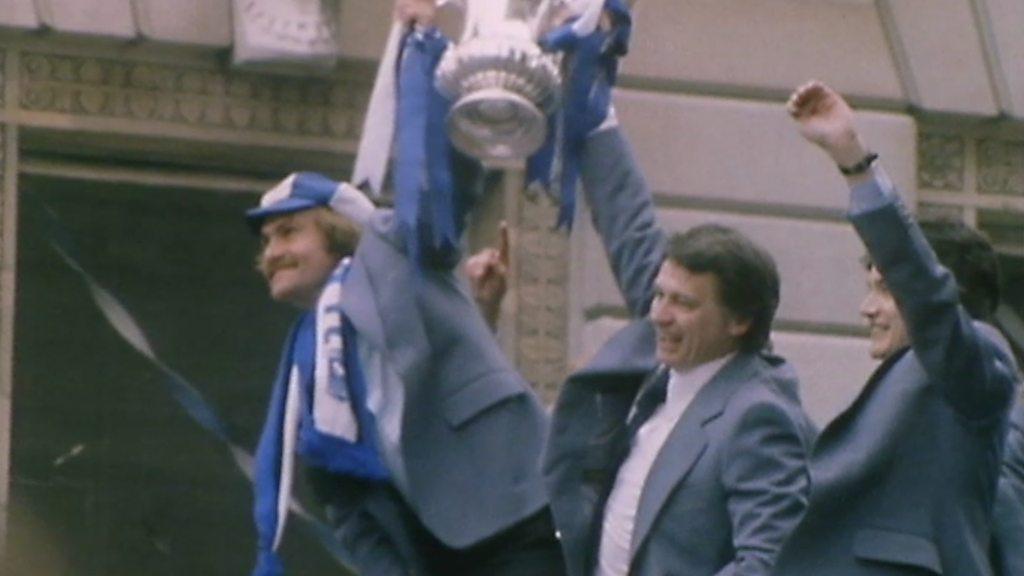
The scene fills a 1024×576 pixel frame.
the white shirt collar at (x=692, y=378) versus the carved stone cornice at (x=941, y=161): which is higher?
the white shirt collar at (x=692, y=378)

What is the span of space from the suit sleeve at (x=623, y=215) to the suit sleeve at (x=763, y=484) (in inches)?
19.0

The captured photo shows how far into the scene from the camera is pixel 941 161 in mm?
13602

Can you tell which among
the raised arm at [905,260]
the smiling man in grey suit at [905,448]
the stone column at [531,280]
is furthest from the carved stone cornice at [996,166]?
the raised arm at [905,260]

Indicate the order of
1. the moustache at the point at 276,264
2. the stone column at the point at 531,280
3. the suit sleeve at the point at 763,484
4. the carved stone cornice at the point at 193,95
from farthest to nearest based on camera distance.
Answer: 1. the stone column at the point at 531,280
2. the carved stone cornice at the point at 193,95
3. the moustache at the point at 276,264
4. the suit sleeve at the point at 763,484

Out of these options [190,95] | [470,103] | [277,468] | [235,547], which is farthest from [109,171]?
[470,103]

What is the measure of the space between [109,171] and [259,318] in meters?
0.66

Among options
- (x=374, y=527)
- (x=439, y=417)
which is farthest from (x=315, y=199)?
(x=374, y=527)

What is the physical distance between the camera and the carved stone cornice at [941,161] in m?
13.6

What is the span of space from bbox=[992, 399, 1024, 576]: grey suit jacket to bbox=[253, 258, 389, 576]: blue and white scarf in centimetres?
136

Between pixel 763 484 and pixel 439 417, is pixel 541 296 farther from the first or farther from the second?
pixel 763 484

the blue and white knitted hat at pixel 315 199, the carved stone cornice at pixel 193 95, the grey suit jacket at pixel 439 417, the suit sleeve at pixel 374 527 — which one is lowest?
the carved stone cornice at pixel 193 95

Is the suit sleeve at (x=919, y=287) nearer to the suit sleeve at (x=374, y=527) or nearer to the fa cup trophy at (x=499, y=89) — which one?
the fa cup trophy at (x=499, y=89)

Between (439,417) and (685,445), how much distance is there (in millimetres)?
731

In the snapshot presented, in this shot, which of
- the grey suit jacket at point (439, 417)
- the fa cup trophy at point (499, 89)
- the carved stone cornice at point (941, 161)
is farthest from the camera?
the carved stone cornice at point (941, 161)
